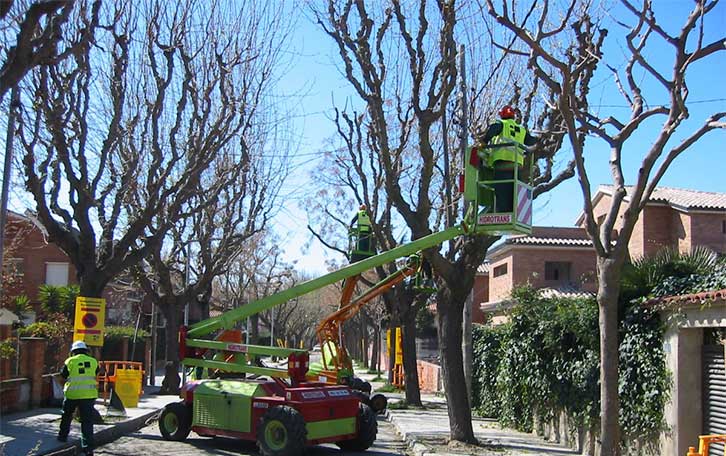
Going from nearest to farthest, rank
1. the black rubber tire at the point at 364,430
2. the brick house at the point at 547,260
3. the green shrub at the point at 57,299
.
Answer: the black rubber tire at the point at 364,430, the green shrub at the point at 57,299, the brick house at the point at 547,260

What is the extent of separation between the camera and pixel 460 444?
14.5m

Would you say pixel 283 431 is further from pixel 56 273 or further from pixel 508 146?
pixel 56 273

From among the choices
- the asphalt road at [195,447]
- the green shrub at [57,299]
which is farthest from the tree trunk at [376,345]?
the asphalt road at [195,447]

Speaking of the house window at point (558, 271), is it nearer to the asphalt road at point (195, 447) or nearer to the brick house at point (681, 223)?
the brick house at point (681, 223)

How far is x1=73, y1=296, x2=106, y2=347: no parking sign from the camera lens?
1585 centimetres

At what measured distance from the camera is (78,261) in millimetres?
16562

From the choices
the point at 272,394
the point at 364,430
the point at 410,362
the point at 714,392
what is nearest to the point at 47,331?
the point at 410,362

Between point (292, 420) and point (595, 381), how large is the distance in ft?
16.7

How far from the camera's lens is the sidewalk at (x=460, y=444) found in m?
14.1

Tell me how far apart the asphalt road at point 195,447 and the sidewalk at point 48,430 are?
1.12 ft

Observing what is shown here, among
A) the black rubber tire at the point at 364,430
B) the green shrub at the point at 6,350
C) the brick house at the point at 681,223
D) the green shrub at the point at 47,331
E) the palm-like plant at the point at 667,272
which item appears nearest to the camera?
the palm-like plant at the point at 667,272

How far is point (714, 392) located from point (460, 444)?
481cm

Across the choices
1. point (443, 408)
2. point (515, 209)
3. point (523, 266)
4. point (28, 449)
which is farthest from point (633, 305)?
point (523, 266)

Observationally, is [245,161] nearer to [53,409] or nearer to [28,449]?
[53,409]
